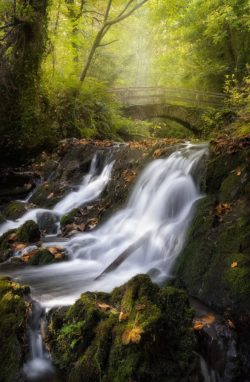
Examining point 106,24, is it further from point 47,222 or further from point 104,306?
point 104,306

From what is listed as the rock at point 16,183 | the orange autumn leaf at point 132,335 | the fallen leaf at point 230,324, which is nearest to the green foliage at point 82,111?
the rock at point 16,183

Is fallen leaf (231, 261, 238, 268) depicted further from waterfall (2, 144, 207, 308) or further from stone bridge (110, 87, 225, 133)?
stone bridge (110, 87, 225, 133)

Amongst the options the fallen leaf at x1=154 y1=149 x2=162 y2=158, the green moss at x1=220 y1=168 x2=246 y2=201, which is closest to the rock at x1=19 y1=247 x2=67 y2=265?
the green moss at x1=220 y1=168 x2=246 y2=201

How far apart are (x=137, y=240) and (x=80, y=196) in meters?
3.50

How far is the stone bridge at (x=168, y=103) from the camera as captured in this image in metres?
19.0

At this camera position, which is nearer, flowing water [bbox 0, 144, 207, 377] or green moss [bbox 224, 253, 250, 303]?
green moss [bbox 224, 253, 250, 303]

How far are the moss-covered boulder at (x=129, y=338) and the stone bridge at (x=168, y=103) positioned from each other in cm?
1584

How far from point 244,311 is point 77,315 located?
5.58 ft

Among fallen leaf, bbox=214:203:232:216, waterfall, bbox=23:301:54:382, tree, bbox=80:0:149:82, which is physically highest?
tree, bbox=80:0:149:82

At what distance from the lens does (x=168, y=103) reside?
20.8 meters

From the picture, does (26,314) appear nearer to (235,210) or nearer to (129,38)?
(235,210)

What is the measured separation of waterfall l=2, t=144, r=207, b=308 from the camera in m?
5.18

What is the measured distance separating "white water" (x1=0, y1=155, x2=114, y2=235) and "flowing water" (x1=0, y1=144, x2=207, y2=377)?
45 millimetres

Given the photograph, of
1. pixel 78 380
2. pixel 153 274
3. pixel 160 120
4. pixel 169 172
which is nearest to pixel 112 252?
pixel 153 274
